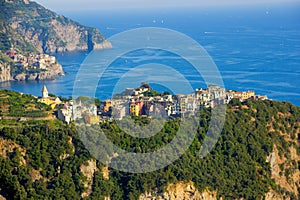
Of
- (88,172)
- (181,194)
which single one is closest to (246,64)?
(181,194)

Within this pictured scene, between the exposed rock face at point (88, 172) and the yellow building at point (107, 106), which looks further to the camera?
the yellow building at point (107, 106)

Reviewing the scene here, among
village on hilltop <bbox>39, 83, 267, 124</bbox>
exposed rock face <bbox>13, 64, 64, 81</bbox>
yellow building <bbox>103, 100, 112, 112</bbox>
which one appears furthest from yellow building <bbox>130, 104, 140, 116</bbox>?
exposed rock face <bbox>13, 64, 64, 81</bbox>

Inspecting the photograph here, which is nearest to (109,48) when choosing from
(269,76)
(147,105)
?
(269,76)

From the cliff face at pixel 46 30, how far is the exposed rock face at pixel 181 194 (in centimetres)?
3824

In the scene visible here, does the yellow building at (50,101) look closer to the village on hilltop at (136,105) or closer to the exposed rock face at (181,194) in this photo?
the village on hilltop at (136,105)

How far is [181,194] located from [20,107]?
5768mm

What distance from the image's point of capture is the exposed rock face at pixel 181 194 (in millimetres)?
15684

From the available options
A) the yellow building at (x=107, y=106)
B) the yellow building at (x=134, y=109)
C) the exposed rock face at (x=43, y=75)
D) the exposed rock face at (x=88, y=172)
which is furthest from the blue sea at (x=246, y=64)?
the exposed rock face at (x=88, y=172)

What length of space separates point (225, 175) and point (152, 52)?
85.6 ft

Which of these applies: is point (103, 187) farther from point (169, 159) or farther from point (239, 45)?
point (239, 45)

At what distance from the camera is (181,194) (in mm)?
15922

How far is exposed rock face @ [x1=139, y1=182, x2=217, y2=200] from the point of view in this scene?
15.7 m

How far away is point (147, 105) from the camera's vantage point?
749 inches

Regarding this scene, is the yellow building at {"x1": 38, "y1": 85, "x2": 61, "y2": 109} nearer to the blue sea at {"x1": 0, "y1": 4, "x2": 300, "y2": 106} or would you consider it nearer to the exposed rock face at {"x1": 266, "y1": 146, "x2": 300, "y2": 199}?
the exposed rock face at {"x1": 266, "y1": 146, "x2": 300, "y2": 199}
